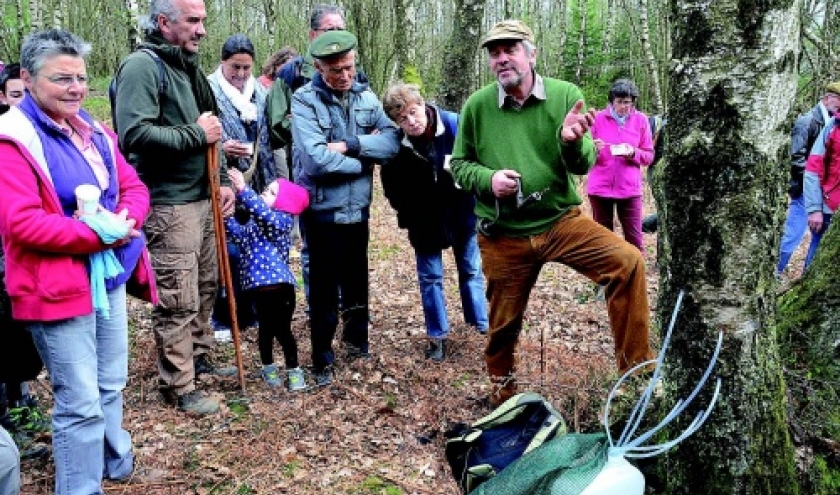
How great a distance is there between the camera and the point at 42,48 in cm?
291

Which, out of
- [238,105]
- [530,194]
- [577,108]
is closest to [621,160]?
[530,194]

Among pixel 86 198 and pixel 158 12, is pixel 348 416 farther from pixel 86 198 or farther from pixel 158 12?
pixel 158 12

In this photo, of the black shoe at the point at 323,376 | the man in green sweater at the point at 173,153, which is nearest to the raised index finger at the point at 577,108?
A: the man in green sweater at the point at 173,153

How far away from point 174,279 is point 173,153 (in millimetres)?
785

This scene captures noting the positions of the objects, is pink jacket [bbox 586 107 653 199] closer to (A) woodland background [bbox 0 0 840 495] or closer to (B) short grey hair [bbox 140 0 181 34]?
(A) woodland background [bbox 0 0 840 495]

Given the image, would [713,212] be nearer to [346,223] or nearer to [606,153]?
[346,223]

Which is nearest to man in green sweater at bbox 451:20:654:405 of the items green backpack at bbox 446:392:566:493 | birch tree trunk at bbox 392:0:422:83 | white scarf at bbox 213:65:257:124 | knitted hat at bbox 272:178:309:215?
green backpack at bbox 446:392:566:493

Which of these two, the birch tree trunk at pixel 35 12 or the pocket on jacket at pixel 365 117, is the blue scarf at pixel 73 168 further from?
the birch tree trunk at pixel 35 12

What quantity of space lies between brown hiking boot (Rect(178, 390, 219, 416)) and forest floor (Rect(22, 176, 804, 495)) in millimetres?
49

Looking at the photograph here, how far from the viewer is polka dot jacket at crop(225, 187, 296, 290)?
434 cm

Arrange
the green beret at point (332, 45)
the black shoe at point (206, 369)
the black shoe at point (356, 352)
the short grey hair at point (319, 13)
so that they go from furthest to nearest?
the short grey hair at point (319, 13), the black shoe at point (356, 352), the black shoe at point (206, 369), the green beret at point (332, 45)

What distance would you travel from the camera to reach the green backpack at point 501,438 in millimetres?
3113

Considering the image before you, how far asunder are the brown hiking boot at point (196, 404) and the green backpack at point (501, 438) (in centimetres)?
165

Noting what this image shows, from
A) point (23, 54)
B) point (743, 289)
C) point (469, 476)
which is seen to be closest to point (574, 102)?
point (743, 289)
